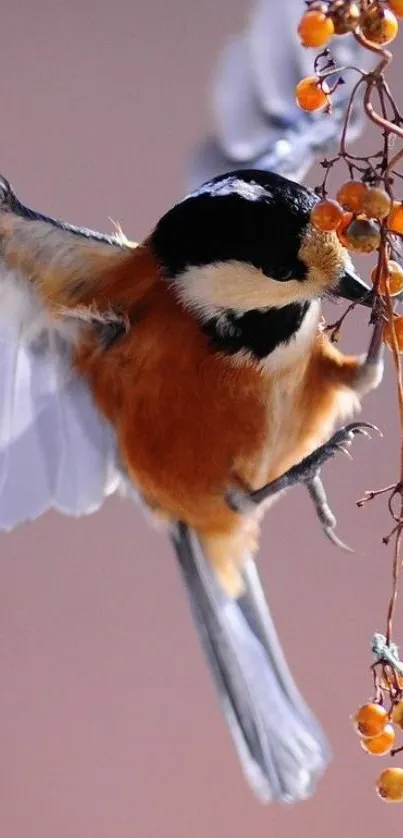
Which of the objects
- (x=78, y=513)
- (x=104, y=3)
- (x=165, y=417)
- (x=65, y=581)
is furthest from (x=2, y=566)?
(x=104, y=3)

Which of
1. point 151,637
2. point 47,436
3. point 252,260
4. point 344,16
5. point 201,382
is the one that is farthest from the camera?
point 151,637

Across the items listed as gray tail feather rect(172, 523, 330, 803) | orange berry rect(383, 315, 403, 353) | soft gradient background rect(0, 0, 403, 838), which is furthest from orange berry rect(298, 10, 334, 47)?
soft gradient background rect(0, 0, 403, 838)

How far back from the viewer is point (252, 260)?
0.59 m

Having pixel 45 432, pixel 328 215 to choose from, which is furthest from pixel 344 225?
pixel 45 432

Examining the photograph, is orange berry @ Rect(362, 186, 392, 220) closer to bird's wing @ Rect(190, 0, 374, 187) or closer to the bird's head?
the bird's head

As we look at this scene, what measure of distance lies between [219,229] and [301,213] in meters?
0.07

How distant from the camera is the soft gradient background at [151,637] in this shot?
42.6 inches

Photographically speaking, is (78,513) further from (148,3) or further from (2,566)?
(148,3)

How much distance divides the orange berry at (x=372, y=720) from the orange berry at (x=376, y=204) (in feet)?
0.68

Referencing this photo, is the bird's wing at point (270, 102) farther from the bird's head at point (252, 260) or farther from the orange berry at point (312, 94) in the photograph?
the orange berry at point (312, 94)

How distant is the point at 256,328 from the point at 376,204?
→ 1.10 feet

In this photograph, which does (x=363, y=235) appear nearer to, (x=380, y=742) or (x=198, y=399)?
(x=380, y=742)

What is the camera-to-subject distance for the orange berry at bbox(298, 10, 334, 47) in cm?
35

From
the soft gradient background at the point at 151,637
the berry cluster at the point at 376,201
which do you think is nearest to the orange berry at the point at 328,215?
the berry cluster at the point at 376,201
